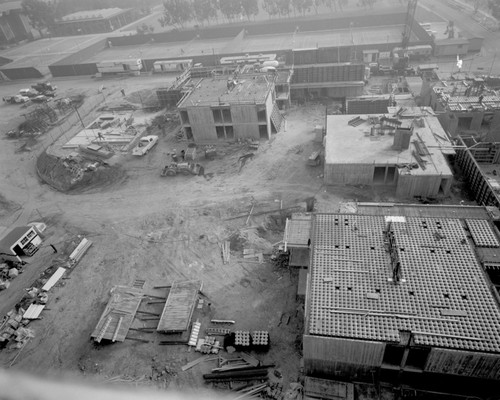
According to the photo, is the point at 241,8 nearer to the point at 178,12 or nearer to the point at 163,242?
the point at 178,12

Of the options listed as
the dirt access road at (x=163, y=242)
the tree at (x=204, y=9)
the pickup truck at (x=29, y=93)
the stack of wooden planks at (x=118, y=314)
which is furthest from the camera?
the tree at (x=204, y=9)

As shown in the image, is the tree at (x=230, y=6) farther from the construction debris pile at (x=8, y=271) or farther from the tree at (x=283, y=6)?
the construction debris pile at (x=8, y=271)

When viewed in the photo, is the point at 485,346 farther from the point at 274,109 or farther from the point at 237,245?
the point at 274,109

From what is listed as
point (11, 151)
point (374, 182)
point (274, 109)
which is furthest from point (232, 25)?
point (374, 182)

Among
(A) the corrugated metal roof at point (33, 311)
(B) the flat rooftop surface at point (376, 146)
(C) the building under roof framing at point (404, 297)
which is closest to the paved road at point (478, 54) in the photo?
(B) the flat rooftop surface at point (376, 146)

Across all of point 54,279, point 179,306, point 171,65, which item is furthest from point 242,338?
point 171,65

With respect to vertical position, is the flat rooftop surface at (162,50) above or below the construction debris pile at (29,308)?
→ above
